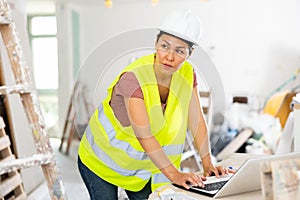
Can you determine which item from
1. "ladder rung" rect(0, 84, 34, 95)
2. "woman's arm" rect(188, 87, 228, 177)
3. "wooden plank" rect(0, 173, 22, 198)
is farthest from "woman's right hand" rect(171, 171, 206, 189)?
"wooden plank" rect(0, 173, 22, 198)

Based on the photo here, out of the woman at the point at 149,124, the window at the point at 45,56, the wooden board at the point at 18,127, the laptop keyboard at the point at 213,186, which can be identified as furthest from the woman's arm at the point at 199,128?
the window at the point at 45,56

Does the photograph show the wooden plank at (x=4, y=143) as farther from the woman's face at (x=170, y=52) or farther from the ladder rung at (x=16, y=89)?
the woman's face at (x=170, y=52)

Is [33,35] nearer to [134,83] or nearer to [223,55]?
[223,55]

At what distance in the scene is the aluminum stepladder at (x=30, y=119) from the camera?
53.2 inches

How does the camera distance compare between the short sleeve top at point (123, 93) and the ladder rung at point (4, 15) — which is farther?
the ladder rung at point (4, 15)

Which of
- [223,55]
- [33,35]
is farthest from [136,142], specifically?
[33,35]

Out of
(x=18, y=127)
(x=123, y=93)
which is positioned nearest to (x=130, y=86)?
(x=123, y=93)

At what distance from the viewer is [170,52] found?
41.5 inches

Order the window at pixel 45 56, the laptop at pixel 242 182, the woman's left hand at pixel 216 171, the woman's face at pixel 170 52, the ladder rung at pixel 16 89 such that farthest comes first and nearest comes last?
the window at pixel 45 56 → the ladder rung at pixel 16 89 → the woman's left hand at pixel 216 171 → the woman's face at pixel 170 52 → the laptop at pixel 242 182

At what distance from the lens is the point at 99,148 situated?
131 cm

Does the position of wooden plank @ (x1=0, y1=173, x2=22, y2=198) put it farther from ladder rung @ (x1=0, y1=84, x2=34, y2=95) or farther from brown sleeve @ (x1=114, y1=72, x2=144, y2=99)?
brown sleeve @ (x1=114, y1=72, x2=144, y2=99)

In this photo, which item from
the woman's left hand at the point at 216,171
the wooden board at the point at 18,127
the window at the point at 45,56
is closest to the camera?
the woman's left hand at the point at 216,171

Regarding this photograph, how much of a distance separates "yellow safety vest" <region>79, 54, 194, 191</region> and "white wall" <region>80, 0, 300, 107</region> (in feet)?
11.8

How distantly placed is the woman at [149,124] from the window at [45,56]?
14.8ft
